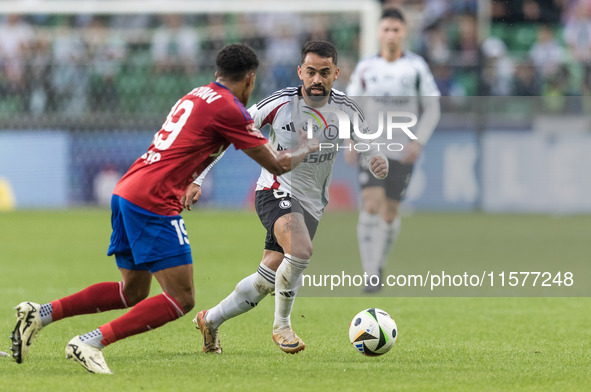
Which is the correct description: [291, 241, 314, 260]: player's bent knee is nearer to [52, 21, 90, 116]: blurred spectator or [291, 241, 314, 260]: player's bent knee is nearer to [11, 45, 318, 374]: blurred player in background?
[11, 45, 318, 374]: blurred player in background

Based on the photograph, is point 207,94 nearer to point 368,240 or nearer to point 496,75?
point 368,240

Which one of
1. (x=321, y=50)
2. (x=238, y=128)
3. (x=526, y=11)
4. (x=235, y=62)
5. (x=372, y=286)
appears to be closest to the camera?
(x=238, y=128)

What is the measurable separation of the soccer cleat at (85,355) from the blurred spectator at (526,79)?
52.0 ft

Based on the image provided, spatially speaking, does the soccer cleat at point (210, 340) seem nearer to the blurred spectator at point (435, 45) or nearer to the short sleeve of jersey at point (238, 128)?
the short sleeve of jersey at point (238, 128)

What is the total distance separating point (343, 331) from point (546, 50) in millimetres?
15652

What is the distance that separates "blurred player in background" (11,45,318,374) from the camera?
5.35m

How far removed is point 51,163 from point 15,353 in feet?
46.4

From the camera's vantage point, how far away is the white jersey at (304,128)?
260 inches

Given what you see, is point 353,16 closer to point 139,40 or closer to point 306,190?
point 139,40

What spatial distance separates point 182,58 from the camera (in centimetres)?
1984

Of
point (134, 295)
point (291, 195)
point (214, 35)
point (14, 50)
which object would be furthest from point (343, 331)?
point (14, 50)

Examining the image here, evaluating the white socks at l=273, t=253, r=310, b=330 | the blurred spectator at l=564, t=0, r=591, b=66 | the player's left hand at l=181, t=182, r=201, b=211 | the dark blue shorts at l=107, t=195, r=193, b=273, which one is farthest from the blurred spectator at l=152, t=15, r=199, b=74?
the dark blue shorts at l=107, t=195, r=193, b=273

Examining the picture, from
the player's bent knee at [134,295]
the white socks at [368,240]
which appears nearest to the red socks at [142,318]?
the player's bent knee at [134,295]

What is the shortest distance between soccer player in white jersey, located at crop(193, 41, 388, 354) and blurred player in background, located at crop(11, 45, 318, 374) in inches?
28.0
